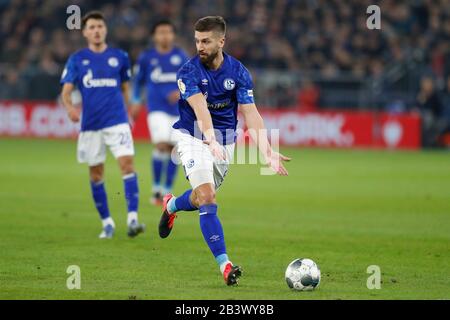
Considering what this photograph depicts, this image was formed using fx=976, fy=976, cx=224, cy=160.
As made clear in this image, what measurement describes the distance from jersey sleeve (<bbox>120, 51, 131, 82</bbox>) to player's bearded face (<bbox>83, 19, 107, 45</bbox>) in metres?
0.44

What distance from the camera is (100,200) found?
40.9ft

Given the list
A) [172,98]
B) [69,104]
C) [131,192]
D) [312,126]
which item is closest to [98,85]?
[69,104]

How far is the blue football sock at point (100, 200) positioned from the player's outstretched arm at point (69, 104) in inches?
37.8

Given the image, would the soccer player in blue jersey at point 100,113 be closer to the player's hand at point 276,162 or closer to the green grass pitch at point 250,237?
the green grass pitch at point 250,237

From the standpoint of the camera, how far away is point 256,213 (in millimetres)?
14945

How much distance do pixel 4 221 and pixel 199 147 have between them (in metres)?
5.01

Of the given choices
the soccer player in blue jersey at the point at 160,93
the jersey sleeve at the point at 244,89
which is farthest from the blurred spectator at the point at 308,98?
the jersey sleeve at the point at 244,89

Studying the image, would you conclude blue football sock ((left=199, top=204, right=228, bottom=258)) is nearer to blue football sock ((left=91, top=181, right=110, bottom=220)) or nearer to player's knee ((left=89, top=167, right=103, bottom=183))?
blue football sock ((left=91, top=181, right=110, bottom=220))

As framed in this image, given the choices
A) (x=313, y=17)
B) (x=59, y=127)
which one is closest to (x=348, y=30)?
(x=313, y=17)

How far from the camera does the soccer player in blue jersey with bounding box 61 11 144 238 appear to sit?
1240cm

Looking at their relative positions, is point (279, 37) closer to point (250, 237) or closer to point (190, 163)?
point (250, 237)

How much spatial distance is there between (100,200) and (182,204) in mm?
2712

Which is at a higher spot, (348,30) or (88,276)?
(348,30)
